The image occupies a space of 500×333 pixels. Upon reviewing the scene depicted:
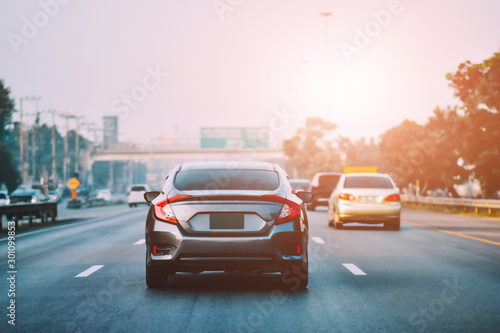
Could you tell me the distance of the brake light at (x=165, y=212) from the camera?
936 cm

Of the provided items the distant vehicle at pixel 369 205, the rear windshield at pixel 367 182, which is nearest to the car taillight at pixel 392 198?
the distant vehicle at pixel 369 205

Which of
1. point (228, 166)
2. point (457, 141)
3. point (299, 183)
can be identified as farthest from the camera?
point (457, 141)

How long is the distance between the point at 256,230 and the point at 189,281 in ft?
6.51

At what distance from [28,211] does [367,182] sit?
11747 millimetres

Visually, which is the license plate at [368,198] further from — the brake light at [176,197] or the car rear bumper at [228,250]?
the brake light at [176,197]

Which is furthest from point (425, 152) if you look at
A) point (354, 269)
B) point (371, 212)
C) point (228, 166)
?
point (228, 166)

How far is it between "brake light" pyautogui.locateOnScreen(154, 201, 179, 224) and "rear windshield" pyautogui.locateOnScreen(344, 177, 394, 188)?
44.9 feet

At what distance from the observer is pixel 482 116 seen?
137 feet

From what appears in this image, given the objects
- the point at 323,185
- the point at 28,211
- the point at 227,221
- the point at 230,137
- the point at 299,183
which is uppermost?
the point at 230,137

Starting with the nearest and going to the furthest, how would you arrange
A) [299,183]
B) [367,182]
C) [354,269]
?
1. [354,269]
2. [367,182]
3. [299,183]

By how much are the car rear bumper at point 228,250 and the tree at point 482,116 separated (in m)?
34.0

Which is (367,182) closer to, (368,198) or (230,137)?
(368,198)

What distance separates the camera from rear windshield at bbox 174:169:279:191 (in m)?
9.80

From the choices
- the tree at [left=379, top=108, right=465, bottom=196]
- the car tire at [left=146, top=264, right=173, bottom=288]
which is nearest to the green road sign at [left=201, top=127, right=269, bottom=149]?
the tree at [left=379, top=108, right=465, bottom=196]
